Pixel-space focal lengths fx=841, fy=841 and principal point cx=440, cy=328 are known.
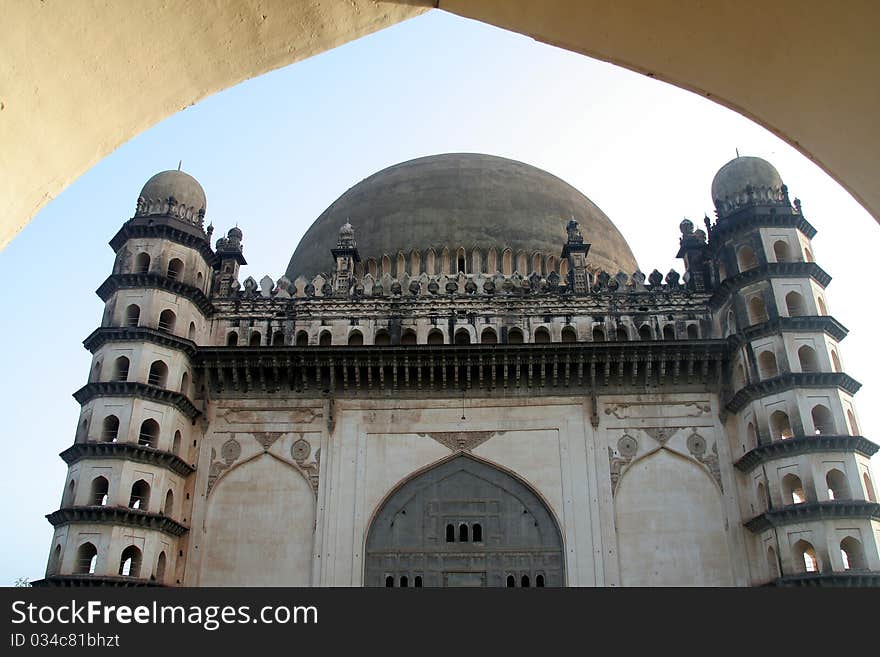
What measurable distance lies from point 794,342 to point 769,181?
4824 mm

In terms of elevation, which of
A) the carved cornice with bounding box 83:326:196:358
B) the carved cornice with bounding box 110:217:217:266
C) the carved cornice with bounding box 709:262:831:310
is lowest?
the carved cornice with bounding box 83:326:196:358

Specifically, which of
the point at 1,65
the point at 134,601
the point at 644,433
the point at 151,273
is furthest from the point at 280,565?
the point at 1,65

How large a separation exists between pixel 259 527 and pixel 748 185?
15.1 m

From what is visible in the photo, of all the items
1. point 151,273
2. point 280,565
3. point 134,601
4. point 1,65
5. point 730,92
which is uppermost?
point 151,273

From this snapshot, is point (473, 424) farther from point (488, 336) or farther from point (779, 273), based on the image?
point (779, 273)

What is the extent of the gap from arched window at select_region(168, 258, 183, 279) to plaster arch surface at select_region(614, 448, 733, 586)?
1226cm

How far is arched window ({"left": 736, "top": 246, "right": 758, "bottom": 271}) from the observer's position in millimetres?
21375

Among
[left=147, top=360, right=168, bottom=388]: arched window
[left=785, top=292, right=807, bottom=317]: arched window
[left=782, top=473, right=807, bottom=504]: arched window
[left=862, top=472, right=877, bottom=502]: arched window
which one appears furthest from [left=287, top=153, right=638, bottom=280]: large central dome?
[left=862, top=472, right=877, bottom=502]: arched window

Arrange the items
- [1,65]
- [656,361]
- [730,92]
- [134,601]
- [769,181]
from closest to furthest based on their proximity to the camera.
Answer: [1,65] < [730,92] < [134,601] < [656,361] < [769,181]

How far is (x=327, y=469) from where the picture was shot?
2023 cm

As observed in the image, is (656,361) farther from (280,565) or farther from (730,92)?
(730,92)

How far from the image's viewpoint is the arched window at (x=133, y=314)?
Result: 20781mm

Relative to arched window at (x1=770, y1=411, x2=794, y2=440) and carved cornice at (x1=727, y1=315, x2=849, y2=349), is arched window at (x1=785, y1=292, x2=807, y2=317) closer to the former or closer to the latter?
carved cornice at (x1=727, y1=315, x2=849, y2=349)

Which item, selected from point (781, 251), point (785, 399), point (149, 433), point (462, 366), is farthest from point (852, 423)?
point (149, 433)
